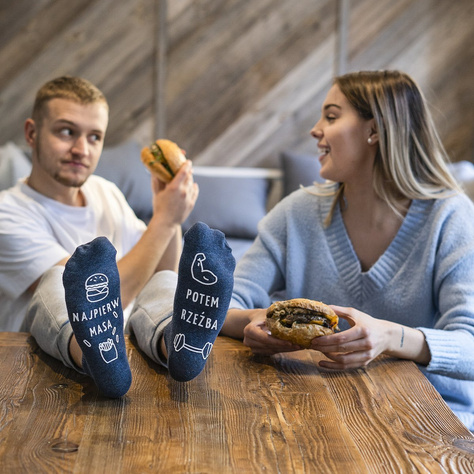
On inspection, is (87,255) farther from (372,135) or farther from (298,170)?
(298,170)

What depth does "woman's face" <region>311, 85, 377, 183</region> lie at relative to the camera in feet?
5.54

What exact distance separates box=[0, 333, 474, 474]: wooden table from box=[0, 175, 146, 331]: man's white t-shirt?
1.62ft

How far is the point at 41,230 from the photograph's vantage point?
1810 mm

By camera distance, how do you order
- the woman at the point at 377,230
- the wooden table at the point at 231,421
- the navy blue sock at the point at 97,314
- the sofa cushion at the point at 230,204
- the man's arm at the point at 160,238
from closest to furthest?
1. the wooden table at the point at 231,421
2. the navy blue sock at the point at 97,314
3. the woman at the point at 377,230
4. the man's arm at the point at 160,238
5. the sofa cushion at the point at 230,204

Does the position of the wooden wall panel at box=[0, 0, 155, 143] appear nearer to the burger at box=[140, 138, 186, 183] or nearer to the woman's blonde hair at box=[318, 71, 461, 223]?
the burger at box=[140, 138, 186, 183]

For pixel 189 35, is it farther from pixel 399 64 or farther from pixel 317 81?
pixel 399 64

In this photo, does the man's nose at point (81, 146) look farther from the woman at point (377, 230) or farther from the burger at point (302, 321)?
the burger at point (302, 321)

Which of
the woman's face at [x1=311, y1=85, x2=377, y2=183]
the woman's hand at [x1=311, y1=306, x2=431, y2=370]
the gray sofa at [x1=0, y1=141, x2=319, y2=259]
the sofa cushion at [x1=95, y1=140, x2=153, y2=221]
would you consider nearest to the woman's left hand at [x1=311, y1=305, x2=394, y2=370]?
the woman's hand at [x1=311, y1=306, x2=431, y2=370]

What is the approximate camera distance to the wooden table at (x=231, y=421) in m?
0.85

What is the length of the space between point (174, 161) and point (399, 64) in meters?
2.61

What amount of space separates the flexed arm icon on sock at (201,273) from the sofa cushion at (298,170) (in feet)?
8.76

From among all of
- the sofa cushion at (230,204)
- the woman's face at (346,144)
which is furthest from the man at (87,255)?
the sofa cushion at (230,204)

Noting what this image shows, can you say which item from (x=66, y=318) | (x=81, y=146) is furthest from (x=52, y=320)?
(x=81, y=146)

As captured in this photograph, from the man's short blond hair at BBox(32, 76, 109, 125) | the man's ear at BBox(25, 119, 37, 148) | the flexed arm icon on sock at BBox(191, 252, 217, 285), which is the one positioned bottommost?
the man's ear at BBox(25, 119, 37, 148)
